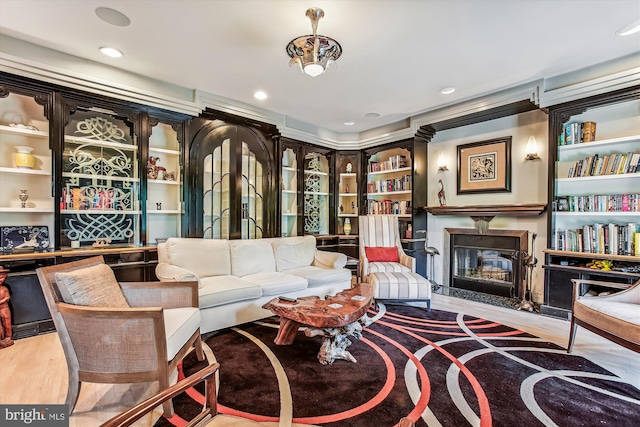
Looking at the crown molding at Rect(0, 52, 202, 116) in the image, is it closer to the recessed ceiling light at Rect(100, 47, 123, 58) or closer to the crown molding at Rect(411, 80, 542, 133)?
the recessed ceiling light at Rect(100, 47, 123, 58)

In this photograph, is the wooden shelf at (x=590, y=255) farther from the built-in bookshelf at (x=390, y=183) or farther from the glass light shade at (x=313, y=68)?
the glass light shade at (x=313, y=68)

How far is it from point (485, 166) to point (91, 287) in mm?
4710

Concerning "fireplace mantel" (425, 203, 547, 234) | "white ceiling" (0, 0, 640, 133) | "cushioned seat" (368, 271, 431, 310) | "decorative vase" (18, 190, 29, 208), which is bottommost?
"cushioned seat" (368, 271, 431, 310)

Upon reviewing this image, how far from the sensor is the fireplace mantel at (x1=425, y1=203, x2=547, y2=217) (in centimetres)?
365

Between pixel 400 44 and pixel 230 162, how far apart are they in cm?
264

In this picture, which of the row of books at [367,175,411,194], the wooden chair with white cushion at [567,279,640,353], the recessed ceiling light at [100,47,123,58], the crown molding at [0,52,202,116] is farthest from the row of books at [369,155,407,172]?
the recessed ceiling light at [100,47,123,58]

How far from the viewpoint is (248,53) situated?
2877mm

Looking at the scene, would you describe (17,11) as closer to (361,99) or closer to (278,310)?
(278,310)

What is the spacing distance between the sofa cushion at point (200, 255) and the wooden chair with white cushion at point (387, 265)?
179 centimetres

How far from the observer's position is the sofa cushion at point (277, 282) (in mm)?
3162

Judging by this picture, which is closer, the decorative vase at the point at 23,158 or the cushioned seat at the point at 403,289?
the decorative vase at the point at 23,158

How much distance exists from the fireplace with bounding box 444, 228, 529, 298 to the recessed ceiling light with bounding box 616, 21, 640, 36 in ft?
7.42

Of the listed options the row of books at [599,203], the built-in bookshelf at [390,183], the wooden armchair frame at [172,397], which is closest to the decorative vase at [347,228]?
the built-in bookshelf at [390,183]

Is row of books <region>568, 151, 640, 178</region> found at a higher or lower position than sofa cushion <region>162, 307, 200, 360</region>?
higher
